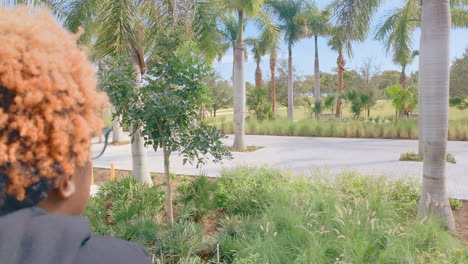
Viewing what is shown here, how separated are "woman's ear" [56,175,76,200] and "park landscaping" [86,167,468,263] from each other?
2659 mm

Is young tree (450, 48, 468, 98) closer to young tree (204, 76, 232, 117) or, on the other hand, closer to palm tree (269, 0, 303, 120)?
palm tree (269, 0, 303, 120)

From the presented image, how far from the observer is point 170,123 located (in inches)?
179

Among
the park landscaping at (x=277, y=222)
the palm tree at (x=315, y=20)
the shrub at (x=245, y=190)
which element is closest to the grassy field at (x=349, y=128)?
the palm tree at (x=315, y=20)

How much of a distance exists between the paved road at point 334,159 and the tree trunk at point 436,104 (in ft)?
8.24

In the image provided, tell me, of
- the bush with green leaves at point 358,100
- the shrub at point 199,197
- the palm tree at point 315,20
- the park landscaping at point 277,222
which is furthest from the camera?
the palm tree at point 315,20

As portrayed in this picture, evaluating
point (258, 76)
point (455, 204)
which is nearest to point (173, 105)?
point (455, 204)

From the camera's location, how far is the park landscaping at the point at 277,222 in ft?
11.7

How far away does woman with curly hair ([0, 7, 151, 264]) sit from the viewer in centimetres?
83

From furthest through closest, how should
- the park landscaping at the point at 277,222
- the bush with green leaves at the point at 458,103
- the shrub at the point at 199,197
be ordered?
the bush with green leaves at the point at 458,103
the shrub at the point at 199,197
the park landscaping at the point at 277,222

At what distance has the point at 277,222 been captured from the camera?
446 centimetres

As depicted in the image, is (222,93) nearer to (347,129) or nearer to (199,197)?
(347,129)

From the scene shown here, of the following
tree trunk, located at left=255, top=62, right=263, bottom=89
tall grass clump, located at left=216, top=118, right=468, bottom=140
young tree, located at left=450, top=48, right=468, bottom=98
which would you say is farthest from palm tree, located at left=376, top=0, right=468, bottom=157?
tree trunk, located at left=255, top=62, right=263, bottom=89

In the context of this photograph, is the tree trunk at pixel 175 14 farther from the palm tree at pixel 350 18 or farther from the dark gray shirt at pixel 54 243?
the dark gray shirt at pixel 54 243

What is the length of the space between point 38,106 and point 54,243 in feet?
1.17
